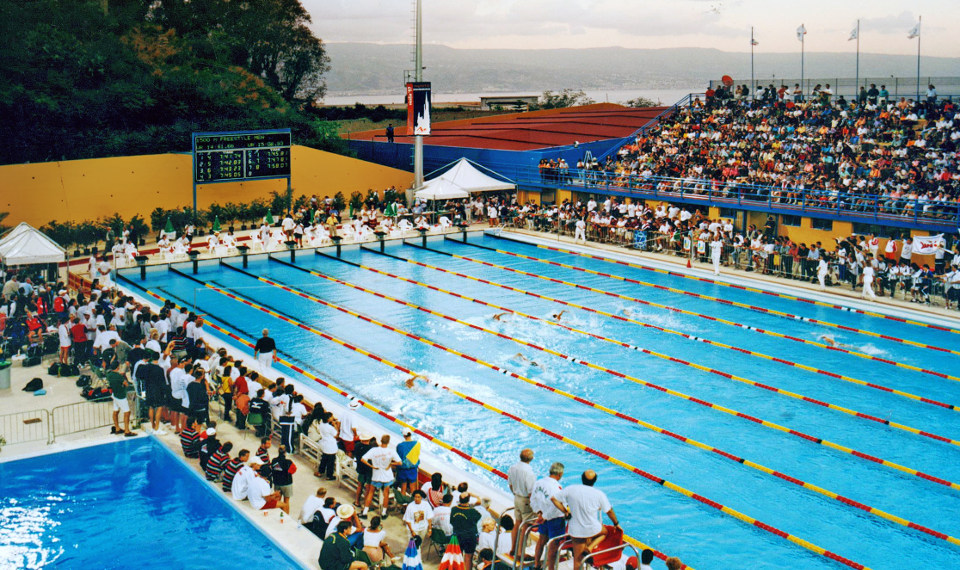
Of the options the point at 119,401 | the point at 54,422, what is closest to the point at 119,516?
the point at 119,401

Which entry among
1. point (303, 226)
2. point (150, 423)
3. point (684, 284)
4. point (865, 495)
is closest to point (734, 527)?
point (865, 495)

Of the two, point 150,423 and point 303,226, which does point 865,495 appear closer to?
point 150,423

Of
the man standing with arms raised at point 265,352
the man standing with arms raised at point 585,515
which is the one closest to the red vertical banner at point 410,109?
the man standing with arms raised at point 265,352

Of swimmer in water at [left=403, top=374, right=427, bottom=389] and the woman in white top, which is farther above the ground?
Answer: swimmer in water at [left=403, top=374, right=427, bottom=389]

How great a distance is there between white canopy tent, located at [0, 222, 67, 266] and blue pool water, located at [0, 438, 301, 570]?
26.0ft

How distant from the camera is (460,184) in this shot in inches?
1222

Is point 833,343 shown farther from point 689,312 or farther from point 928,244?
point 928,244

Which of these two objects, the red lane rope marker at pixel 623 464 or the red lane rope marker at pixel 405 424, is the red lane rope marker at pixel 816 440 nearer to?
the red lane rope marker at pixel 623 464

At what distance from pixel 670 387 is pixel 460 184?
17490mm

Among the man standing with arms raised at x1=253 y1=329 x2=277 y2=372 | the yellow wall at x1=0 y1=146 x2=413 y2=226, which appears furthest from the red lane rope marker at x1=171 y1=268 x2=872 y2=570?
the yellow wall at x1=0 y1=146 x2=413 y2=226

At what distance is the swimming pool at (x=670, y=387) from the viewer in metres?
10.6

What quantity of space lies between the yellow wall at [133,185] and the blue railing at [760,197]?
7318 mm

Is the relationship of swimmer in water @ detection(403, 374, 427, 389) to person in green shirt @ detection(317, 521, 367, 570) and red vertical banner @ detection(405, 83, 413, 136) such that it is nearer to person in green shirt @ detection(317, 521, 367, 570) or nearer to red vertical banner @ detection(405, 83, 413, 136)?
person in green shirt @ detection(317, 521, 367, 570)

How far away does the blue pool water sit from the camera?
913cm
